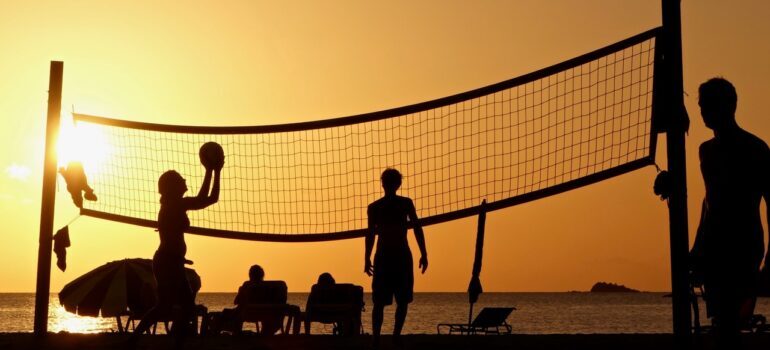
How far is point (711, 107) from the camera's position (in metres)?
5.67

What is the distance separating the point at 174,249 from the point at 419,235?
2170 millimetres

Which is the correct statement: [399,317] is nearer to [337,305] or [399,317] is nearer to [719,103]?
[719,103]

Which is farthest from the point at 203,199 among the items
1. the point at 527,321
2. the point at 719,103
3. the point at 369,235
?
the point at 527,321

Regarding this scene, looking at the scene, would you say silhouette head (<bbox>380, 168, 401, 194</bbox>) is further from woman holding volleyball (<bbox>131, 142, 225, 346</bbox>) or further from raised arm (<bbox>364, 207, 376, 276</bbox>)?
woman holding volleyball (<bbox>131, 142, 225, 346</bbox>)

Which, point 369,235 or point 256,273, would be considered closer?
point 369,235

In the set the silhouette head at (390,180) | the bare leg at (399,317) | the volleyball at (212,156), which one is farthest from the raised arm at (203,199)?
the bare leg at (399,317)

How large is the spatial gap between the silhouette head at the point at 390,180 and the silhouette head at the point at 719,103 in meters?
4.04

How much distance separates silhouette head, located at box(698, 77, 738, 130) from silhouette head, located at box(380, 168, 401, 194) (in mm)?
4040

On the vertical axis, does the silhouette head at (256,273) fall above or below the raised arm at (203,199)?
below

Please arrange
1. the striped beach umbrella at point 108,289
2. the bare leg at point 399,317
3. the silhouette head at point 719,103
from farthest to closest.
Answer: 1. the striped beach umbrella at point 108,289
2. the bare leg at point 399,317
3. the silhouette head at point 719,103

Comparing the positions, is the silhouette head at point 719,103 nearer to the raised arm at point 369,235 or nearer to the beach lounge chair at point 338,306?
the raised arm at point 369,235

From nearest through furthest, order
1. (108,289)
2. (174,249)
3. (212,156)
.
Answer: (174,249)
(212,156)
(108,289)

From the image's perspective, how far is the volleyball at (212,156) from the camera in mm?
8672

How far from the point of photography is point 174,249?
8.27 m
